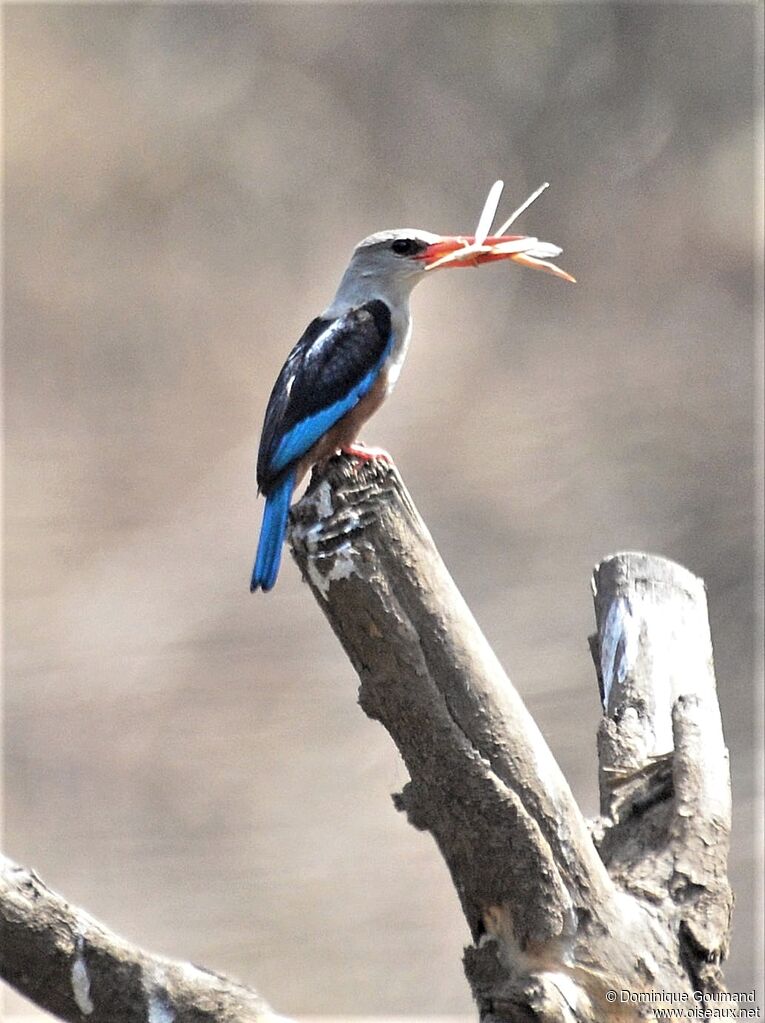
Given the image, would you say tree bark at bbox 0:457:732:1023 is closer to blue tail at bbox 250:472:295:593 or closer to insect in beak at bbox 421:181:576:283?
blue tail at bbox 250:472:295:593

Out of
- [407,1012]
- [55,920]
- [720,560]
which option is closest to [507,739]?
[55,920]

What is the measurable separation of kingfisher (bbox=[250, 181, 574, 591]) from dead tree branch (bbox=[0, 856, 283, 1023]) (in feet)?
3.00

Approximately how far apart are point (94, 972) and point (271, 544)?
3.34 feet

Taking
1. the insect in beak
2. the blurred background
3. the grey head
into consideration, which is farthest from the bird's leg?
the blurred background

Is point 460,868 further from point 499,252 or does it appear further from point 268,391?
point 268,391

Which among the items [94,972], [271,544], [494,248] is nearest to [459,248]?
[494,248]

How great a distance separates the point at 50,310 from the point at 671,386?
11.6ft

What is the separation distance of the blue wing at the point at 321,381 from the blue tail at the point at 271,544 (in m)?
0.05

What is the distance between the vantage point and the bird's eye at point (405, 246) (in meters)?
3.94

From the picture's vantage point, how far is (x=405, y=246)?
3945 millimetres

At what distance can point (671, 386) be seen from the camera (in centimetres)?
995

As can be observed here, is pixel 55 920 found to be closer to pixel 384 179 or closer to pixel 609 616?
pixel 609 616

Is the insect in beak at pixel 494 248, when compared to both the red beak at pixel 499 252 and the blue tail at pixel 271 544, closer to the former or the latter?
the red beak at pixel 499 252

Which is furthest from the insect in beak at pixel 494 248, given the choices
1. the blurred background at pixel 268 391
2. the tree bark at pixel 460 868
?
the blurred background at pixel 268 391
